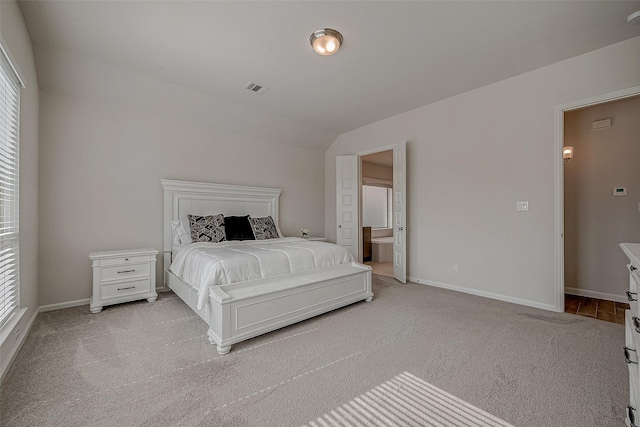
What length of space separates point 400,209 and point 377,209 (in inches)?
144

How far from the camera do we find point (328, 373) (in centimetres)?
181

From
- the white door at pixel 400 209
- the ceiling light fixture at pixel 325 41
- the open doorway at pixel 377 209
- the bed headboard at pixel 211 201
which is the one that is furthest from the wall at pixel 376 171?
the ceiling light fixture at pixel 325 41

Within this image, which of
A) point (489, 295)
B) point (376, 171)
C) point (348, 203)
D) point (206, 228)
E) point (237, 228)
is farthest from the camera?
point (376, 171)

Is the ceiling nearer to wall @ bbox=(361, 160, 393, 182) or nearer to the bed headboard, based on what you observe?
the bed headboard

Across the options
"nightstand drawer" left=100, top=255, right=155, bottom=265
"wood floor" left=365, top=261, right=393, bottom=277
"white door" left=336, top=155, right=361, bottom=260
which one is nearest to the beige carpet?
"nightstand drawer" left=100, top=255, right=155, bottom=265

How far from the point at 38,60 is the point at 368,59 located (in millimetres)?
3308

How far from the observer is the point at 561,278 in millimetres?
2912

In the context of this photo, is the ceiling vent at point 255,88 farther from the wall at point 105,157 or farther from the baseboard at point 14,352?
the baseboard at point 14,352

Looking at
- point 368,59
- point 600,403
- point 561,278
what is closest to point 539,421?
point 600,403

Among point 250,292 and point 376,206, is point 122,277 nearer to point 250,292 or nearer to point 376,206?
point 250,292

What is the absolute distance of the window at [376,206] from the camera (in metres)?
7.61

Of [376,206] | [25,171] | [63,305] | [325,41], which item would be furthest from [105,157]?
[376,206]

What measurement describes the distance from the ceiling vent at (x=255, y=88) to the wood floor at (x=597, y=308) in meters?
4.40

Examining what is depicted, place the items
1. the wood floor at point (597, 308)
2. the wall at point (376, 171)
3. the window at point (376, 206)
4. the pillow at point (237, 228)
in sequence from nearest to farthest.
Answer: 1. the wood floor at point (597, 308)
2. the pillow at point (237, 228)
3. the wall at point (376, 171)
4. the window at point (376, 206)
